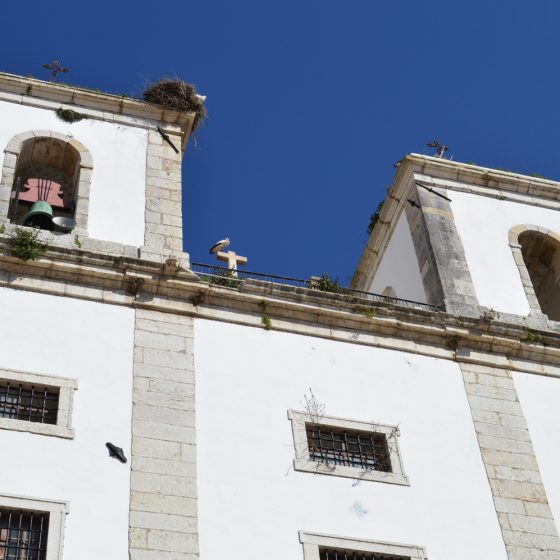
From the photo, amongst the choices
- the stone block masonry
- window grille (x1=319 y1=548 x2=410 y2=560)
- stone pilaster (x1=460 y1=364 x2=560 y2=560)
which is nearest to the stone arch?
stone pilaster (x1=460 y1=364 x2=560 y2=560)

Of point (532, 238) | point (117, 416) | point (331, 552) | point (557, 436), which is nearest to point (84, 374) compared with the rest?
point (117, 416)

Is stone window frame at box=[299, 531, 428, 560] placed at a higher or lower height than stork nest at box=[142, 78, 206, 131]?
lower

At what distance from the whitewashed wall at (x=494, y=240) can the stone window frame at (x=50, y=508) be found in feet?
23.9

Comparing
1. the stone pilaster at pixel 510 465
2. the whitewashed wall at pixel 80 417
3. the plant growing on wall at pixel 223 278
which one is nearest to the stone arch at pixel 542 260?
the stone pilaster at pixel 510 465

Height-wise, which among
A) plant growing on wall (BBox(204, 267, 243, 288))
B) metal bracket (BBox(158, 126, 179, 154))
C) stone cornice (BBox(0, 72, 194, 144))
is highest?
stone cornice (BBox(0, 72, 194, 144))

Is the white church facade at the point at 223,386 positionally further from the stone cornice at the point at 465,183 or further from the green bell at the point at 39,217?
the stone cornice at the point at 465,183

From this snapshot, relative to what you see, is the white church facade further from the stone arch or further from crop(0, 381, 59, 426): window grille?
the stone arch

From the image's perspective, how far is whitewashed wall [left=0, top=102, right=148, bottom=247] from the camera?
1600cm

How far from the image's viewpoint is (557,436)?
15125 mm

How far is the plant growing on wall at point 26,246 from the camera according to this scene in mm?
14570

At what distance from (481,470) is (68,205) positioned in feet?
21.5

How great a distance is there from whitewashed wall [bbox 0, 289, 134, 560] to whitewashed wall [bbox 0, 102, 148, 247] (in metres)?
1.77

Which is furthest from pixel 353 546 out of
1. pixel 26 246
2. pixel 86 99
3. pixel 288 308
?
pixel 86 99

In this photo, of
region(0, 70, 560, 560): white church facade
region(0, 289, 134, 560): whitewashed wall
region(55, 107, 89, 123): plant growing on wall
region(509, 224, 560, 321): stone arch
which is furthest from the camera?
region(509, 224, 560, 321): stone arch
